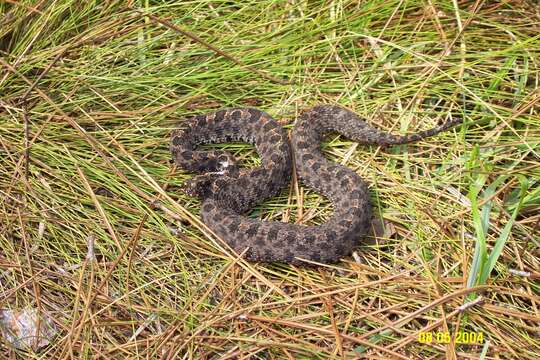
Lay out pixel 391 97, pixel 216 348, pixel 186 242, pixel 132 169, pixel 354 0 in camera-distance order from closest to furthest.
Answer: pixel 216 348 → pixel 186 242 → pixel 132 169 → pixel 391 97 → pixel 354 0

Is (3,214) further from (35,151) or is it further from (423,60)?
(423,60)

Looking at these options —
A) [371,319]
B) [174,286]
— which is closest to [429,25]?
[371,319]

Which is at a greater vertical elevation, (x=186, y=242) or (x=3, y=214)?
(x=3, y=214)
